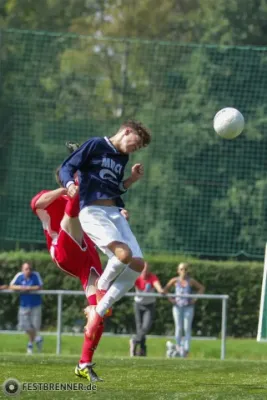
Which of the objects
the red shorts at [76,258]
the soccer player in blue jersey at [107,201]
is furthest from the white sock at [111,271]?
the red shorts at [76,258]

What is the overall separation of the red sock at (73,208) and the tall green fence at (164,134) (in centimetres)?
1135

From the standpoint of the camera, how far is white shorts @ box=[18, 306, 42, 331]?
19.3 metres

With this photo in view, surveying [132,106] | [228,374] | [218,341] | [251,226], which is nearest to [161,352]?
[218,341]

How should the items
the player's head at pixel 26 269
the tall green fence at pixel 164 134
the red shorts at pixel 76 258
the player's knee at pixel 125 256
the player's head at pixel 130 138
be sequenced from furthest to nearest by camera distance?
the tall green fence at pixel 164 134
the player's head at pixel 26 269
the red shorts at pixel 76 258
the player's head at pixel 130 138
the player's knee at pixel 125 256

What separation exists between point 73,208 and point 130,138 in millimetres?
1596

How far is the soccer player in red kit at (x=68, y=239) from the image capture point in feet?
38.2

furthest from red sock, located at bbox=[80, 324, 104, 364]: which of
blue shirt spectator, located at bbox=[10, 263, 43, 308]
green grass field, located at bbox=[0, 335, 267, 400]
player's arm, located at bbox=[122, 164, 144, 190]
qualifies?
blue shirt spectator, located at bbox=[10, 263, 43, 308]

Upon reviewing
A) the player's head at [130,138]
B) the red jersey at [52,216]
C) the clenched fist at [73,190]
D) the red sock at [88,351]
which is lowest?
the red sock at [88,351]

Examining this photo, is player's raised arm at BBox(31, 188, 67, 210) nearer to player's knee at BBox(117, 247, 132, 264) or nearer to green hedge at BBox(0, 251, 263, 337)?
A: player's knee at BBox(117, 247, 132, 264)

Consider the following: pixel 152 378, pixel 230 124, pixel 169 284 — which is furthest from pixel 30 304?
pixel 152 378

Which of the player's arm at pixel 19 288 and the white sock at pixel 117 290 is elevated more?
the white sock at pixel 117 290

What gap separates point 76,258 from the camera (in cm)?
1184

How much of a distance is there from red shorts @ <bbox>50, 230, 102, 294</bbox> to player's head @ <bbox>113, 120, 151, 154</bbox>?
1.95 meters

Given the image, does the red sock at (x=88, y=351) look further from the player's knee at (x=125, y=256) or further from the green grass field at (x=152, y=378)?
the player's knee at (x=125, y=256)
